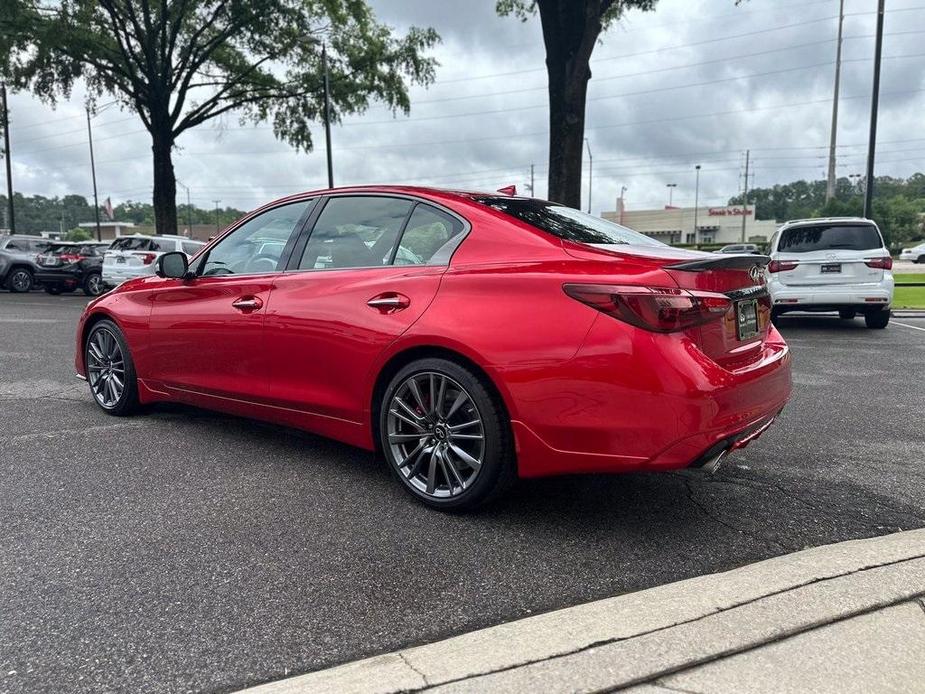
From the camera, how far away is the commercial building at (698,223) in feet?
324

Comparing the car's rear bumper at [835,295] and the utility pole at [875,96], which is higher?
the utility pole at [875,96]

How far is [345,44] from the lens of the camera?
24.3 m

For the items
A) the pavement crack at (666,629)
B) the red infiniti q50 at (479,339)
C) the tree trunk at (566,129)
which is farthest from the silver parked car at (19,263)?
the pavement crack at (666,629)

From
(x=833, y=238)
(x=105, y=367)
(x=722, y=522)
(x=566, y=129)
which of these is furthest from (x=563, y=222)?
(x=566, y=129)

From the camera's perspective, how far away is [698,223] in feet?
331

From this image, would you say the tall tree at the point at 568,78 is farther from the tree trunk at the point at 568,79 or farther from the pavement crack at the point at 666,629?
the pavement crack at the point at 666,629

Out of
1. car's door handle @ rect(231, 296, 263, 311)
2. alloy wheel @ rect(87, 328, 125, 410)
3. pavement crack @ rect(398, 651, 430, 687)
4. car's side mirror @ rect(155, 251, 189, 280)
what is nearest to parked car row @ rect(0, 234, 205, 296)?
alloy wheel @ rect(87, 328, 125, 410)

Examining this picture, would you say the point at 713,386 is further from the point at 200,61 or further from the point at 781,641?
the point at 200,61

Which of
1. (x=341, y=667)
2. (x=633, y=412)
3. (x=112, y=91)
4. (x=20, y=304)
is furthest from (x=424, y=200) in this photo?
(x=112, y=91)

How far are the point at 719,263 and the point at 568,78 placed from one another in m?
11.5

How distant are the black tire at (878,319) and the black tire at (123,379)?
1011 centimetres

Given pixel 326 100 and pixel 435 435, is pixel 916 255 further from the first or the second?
pixel 435 435

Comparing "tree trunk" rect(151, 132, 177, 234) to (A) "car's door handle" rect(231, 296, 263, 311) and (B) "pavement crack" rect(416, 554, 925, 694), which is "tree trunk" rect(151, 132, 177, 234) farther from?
(B) "pavement crack" rect(416, 554, 925, 694)

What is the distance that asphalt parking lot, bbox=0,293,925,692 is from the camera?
232cm
